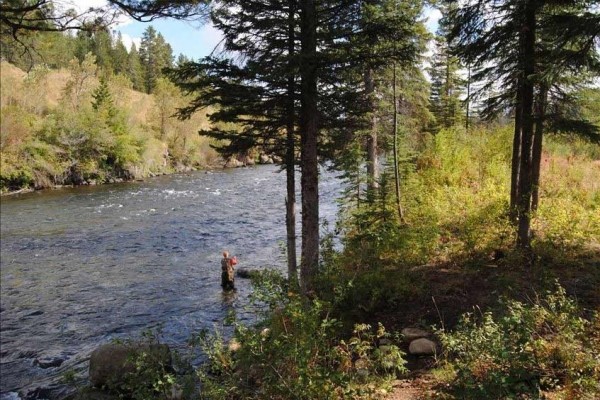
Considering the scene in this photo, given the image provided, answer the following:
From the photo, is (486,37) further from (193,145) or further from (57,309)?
(193,145)

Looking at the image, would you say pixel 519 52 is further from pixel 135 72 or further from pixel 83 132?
pixel 135 72

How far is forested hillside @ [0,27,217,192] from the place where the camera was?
34344 mm

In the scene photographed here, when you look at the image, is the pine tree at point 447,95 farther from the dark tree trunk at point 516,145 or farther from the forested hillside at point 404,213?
the dark tree trunk at point 516,145

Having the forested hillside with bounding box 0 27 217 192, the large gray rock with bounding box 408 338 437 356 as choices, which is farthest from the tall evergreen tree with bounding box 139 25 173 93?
the large gray rock with bounding box 408 338 437 356

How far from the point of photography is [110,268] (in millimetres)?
15453

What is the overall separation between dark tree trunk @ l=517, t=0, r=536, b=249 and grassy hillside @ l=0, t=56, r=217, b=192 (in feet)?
85.0

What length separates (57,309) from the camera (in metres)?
11.9

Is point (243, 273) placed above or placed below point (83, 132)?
below

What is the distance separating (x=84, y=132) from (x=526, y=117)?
39.2 m

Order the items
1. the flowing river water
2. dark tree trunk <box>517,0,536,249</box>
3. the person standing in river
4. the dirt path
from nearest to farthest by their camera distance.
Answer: the dirt path < dark tree trunk <box>517,0,536,249</box> < the flowing river water < the person standing in river

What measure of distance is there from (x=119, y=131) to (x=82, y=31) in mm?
38623

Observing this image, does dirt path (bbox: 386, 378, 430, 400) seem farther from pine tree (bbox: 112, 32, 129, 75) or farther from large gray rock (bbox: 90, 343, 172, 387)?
pine tree (bbox: 112, 32, 129, 75)

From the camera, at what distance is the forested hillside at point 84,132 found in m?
34.3

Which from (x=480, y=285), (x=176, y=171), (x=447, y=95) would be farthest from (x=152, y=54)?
(x=480, y=285)
